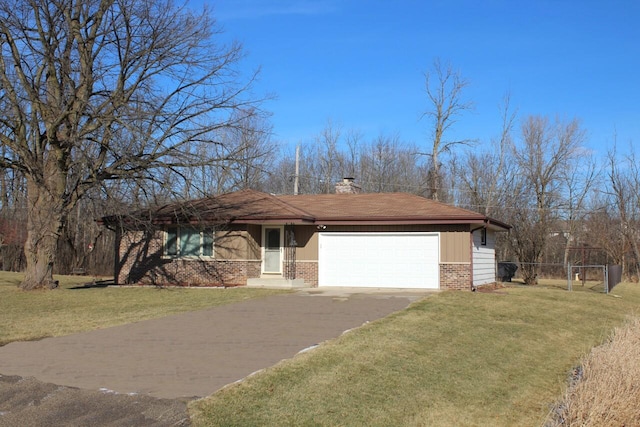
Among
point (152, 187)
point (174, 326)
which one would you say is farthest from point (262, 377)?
point (152, 187)

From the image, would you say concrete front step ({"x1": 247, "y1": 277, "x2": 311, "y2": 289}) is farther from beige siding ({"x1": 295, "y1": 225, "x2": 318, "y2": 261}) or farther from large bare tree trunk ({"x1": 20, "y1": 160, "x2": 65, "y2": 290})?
large bare tree trunk ({"x1": 20, "y1": 160, "x2": 65, "y2": 290})

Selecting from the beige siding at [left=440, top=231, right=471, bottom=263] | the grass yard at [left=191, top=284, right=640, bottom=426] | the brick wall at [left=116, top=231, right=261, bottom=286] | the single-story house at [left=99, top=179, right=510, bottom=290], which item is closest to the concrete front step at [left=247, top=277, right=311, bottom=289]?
the single-story house at [left=99, top=179, right=510, bottom=290]

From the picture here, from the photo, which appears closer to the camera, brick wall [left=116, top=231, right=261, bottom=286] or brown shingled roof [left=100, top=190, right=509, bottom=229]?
brown shingled roof [left=100, top=190, right=509, bottom=229]

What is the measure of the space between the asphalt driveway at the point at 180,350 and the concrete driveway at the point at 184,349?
0.04 feet

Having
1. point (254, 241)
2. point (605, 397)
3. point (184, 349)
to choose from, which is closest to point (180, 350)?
point (184, 349)

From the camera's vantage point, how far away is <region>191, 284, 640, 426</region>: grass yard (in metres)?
6.59

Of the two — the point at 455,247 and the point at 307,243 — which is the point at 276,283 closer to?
the point at 307,243

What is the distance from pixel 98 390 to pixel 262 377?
6.48 ft

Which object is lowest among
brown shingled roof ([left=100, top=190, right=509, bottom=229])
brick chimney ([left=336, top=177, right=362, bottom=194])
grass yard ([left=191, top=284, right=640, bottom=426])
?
grass yard ([left=191, top=284, right=640, bottom=426])

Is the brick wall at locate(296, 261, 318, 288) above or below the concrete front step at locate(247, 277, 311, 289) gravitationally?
above

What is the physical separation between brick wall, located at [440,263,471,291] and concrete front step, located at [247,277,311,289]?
4829mm

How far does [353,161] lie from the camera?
46.9 m

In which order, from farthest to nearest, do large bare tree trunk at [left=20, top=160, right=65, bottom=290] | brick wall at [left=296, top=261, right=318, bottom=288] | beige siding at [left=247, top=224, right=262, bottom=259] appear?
beige siding at [left=247, top=224, right=262, bottom=259]
brick wall at [left=296, top=261, right=318, bottom=288]
large bare tree trunk at [left=20, top=160, right=65, bottom=290]

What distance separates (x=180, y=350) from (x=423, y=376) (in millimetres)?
3884
